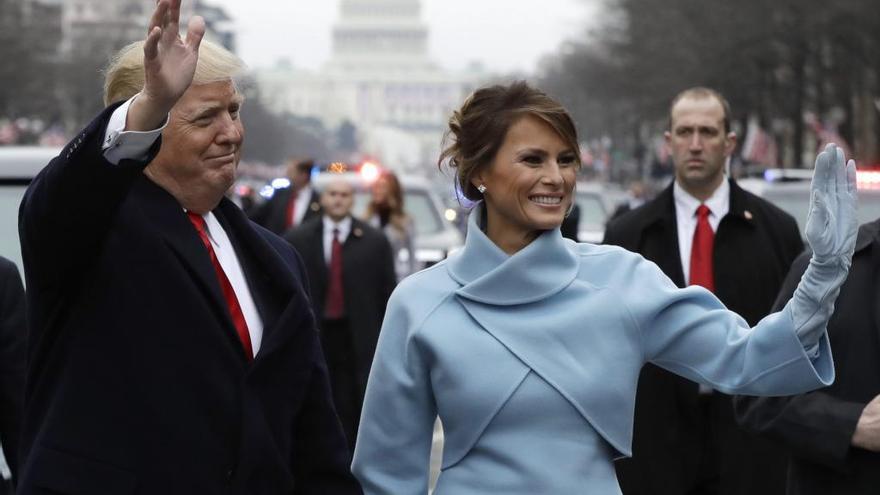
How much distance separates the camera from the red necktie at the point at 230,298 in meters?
4.75

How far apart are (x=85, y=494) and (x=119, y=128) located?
0.78 meters

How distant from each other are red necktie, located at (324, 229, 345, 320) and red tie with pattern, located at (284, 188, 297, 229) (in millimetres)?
4840

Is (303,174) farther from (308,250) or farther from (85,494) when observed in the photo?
(85,494)

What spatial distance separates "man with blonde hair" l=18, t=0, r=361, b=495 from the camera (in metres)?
4.38

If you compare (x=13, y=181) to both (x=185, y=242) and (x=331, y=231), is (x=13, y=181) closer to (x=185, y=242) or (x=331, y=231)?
(x=185, y=242)

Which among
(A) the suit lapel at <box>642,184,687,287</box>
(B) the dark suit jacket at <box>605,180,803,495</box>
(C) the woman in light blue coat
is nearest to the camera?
(C) the woman in light blue coat

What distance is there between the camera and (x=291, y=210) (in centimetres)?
1767

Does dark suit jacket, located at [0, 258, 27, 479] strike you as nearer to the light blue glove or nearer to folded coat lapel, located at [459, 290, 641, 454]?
folded coat lapel, located at [459, 290, 641, 454]

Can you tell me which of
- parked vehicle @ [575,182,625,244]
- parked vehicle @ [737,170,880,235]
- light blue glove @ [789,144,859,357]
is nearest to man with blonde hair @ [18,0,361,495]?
light blue glove @ [789,144,859,357]

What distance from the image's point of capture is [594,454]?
176 inches

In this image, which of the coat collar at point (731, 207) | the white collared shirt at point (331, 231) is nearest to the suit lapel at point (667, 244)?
the coat collar at point (731, 207)

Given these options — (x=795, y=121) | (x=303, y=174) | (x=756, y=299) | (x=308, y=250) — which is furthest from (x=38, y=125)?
(x=756, y=299)

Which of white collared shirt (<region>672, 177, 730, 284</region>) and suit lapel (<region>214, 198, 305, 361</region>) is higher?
suit lapel (<region>214, 198, 305, 361</region>)

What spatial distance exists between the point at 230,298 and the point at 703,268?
359 cm
